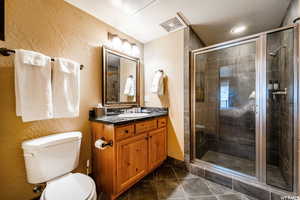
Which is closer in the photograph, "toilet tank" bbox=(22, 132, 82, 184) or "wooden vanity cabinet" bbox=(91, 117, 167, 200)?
"toilet tank" bbox=(22, 132, 82, 184)

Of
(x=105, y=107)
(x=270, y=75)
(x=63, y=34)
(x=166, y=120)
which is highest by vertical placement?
(x=63, y=34)

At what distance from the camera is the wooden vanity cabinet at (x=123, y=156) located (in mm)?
1341

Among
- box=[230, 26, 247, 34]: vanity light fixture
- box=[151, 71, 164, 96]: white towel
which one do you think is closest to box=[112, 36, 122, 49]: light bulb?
box=[151, 71, 164, 96]: white towel

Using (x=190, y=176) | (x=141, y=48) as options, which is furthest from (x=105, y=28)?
(x=190, y=176)

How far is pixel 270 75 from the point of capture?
148 cm

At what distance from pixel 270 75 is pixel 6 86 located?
270 cm

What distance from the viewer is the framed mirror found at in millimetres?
1843

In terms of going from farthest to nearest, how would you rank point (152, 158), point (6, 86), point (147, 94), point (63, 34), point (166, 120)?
point (147, 94) → point (166, 120) → point (152, 158) → point (63, 34) → point (6, 86)

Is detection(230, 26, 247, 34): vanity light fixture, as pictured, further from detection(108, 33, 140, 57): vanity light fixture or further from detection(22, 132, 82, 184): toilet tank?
detection(22, 132, 82, 184): toilet tank

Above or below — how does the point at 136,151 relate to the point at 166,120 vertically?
below

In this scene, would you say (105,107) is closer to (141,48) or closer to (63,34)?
(63,34)

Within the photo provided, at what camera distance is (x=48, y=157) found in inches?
44.5

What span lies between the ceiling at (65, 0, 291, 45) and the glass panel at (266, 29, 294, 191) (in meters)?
0.51

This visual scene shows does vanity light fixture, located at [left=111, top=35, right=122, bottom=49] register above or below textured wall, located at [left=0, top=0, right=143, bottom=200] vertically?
above
